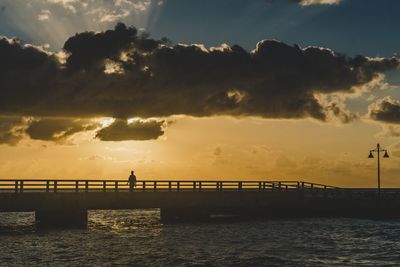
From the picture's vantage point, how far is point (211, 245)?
38656 millimetres

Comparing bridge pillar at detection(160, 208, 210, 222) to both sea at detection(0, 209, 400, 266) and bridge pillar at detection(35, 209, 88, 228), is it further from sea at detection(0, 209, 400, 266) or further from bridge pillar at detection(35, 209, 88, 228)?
bridge pillar at detection(35, 209, 88, 228)

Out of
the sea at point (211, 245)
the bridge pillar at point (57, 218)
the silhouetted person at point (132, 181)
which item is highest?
the silhouetted person at point (132, 181)

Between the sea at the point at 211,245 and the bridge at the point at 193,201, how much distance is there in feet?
5.40

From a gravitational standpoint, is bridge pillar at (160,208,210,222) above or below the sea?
above

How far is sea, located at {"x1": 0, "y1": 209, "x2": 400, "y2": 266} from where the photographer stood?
32.5 m

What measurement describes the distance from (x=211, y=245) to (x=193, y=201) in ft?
48.6

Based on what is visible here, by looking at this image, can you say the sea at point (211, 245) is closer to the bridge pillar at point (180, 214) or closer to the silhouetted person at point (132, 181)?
the bridge pillar at point (180, 214)

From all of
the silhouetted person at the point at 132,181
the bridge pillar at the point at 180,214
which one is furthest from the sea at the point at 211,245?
the silhouetted person at the point at 132,181

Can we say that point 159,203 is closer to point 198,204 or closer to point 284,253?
point 198,204

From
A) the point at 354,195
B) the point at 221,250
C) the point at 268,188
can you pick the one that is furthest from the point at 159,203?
the point at 354,195

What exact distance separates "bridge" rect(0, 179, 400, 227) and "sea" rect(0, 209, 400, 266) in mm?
1645

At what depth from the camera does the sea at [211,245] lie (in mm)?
32531

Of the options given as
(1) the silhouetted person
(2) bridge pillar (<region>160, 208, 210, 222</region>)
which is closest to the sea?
(2) bridge pillar (<region>160, 208, 210, 222</region>)

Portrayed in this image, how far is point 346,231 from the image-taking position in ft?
161
